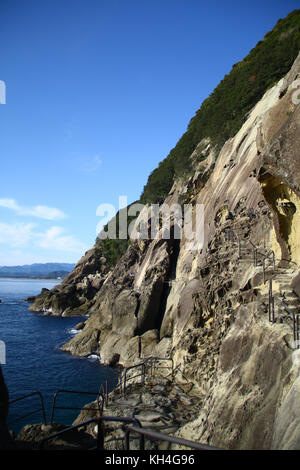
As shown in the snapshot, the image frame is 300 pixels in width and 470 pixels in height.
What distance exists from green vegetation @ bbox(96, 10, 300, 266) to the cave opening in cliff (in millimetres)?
21921

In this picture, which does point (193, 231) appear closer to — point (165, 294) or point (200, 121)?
point (165, 294)

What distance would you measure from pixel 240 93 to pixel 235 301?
→ 105 ft

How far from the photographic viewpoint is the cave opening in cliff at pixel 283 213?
12086 millimetres

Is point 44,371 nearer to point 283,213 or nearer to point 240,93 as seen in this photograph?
point 283,213

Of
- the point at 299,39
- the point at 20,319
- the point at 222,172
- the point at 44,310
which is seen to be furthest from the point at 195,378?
the point at 44,310

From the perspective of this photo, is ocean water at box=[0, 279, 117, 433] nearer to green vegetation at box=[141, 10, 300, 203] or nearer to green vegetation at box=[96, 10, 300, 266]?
green vegetation at box=[96, 10, 300, 266]

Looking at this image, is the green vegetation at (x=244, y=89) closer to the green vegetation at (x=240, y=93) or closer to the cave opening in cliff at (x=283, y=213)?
the green vegetation at (x=240, y=93)

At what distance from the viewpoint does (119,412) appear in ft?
39.2

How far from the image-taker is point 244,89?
36.5 meters

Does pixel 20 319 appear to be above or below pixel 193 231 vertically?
below

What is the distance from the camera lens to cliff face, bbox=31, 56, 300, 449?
7.45 m

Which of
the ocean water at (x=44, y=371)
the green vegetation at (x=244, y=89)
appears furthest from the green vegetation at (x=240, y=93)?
the ocean water at (x=44, y=371)

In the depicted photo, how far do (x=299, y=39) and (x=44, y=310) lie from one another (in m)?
60.5

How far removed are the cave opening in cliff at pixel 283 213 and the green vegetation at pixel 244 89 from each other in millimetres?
21930
